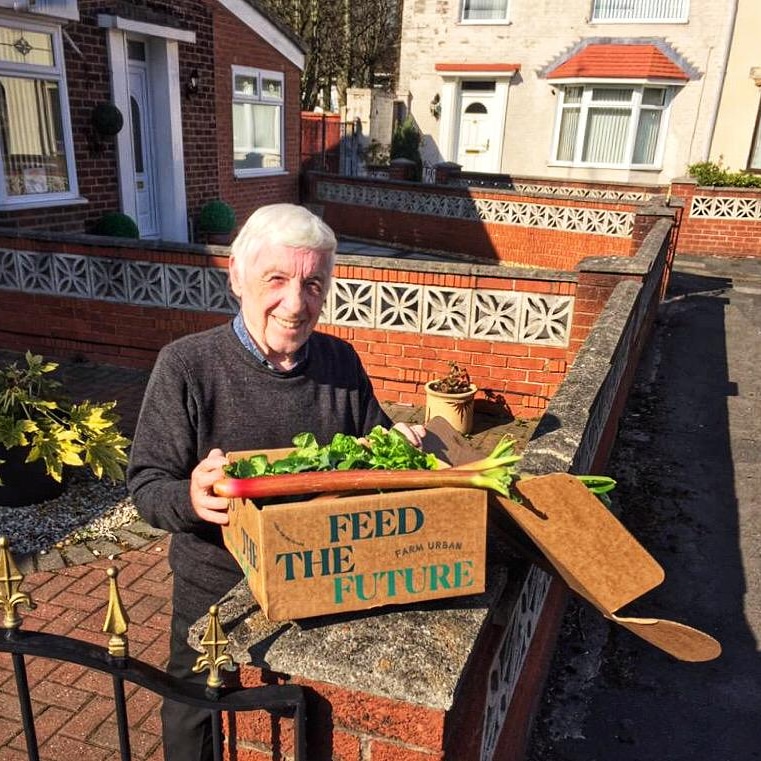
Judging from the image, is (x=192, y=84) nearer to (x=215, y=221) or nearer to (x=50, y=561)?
(x=215, y=221)

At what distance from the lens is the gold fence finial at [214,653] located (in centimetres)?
129

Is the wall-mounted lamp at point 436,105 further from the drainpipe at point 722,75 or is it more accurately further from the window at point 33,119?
the window at point 33,119

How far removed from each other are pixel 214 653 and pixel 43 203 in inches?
377

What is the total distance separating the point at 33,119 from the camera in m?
9.34

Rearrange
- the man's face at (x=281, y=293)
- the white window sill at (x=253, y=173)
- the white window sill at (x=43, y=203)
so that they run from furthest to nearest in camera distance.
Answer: the white window sill at (x=253, y=173) < the white window sill at (x=43, y=203) < the man's face at (x=281, y=293)

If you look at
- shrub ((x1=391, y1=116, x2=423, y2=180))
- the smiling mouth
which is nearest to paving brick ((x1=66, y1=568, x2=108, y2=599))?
the smiling mouth

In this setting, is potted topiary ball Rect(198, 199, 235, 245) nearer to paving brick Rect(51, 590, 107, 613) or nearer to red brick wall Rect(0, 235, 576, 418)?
red brick wall Rect(0, 235, 576, 418)

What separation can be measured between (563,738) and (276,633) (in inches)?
103

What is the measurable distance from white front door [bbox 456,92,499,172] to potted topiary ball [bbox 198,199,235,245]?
42.5 feet

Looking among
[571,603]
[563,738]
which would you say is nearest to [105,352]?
[571,603]

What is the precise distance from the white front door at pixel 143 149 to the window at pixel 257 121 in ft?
8.18

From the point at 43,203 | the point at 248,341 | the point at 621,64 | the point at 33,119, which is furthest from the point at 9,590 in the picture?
the point at 621,64

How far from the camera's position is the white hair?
77.2 inches

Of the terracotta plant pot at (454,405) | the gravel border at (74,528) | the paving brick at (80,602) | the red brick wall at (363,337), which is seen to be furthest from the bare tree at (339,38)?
the paving brick at (80,602)
